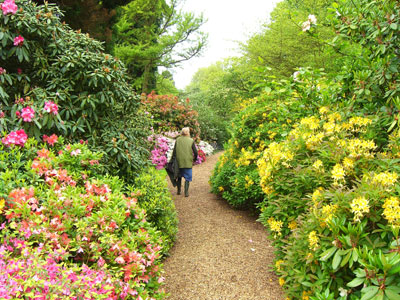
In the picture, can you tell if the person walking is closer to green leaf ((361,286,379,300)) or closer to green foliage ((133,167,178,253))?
green foliage ((133,167,178,253))

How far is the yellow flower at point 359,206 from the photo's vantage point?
1.49m

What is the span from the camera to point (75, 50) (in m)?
3.32

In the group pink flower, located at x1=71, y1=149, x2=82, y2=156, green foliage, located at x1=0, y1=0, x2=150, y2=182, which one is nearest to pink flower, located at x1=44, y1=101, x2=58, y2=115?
green foliage, located at x1=0, y1=0, x2=150, y2=182

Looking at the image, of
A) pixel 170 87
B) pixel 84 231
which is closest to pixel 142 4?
pixel 170 87

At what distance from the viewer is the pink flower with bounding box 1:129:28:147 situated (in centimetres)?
261

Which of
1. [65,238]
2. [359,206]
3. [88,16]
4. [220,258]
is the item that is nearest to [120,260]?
[65,238]

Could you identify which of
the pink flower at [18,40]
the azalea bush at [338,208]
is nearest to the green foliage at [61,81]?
the pink flower at [18,40]

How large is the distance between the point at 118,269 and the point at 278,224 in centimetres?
140

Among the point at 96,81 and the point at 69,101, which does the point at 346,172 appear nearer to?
the point at 96,81

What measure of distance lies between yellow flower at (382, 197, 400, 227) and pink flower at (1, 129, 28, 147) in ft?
9.80

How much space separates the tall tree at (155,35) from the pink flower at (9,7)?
39.9 ft

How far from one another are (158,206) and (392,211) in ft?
9.20

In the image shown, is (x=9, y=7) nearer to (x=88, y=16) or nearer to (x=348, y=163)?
(x=348, y=163)

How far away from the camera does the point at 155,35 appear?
15.9 metres
